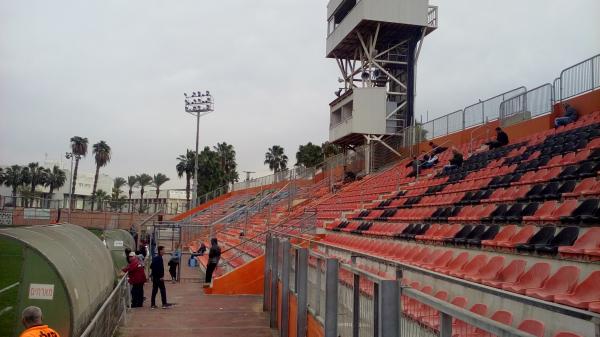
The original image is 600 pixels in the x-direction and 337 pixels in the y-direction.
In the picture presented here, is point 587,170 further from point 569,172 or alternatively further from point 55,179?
point 55,179

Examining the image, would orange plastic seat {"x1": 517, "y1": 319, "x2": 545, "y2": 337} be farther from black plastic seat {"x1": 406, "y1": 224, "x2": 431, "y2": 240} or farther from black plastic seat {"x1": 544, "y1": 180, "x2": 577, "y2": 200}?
black plastic seat {"x1": 406, "y1": 224, "x2": 431, "y2": 240}

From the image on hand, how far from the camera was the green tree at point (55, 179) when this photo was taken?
307 feet

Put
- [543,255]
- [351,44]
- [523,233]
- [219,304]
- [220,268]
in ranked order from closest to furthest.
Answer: [543,255], [523,233], [219,304], [220,268], [351,44]

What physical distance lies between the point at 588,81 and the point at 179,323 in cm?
1303

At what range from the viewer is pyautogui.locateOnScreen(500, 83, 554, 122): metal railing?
17.1 m

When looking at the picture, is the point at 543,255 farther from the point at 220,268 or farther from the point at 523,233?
the point at 220,268

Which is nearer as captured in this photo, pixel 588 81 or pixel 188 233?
pixel 588 81

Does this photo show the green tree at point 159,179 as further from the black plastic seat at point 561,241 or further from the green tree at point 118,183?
the black plastic seat at point 561,241

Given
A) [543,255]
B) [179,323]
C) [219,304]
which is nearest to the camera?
[543,255]

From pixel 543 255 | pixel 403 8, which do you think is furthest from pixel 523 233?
pixel 403 8

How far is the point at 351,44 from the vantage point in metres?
30.3

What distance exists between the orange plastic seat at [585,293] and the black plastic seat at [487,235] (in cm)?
301

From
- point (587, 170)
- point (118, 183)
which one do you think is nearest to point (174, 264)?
point (587, 170)

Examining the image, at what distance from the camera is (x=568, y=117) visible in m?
14.7
